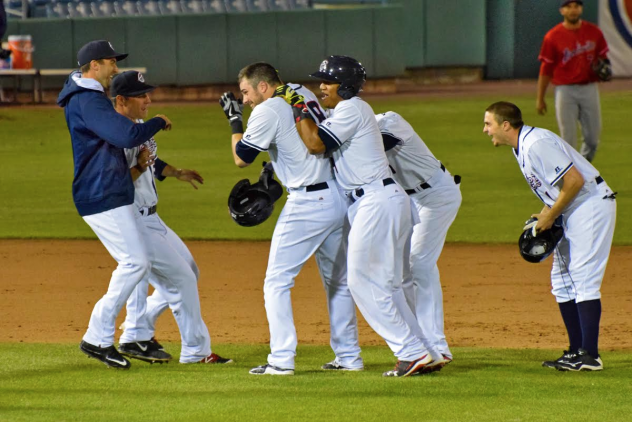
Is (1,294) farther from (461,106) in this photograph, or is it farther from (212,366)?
(461,106)

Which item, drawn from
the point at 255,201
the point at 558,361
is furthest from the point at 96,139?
the point at 558,361

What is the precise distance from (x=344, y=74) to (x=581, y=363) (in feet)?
6.87

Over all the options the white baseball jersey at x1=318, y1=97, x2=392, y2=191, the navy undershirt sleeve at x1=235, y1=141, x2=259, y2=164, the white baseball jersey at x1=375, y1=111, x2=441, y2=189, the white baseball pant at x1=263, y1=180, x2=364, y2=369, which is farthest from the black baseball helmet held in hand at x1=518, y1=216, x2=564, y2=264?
the navy undershirt sleeve at x1=235, y1=141, x2=259, y2=164

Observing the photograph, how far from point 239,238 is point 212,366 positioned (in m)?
5.04

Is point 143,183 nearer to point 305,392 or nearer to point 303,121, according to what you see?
point 303,121

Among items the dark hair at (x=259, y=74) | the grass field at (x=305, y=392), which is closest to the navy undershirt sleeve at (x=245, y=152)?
the dark hair at (x=259, y=74)

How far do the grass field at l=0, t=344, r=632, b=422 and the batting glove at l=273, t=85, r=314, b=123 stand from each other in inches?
56.0

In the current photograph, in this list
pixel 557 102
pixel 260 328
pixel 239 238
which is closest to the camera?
pixel 260 328

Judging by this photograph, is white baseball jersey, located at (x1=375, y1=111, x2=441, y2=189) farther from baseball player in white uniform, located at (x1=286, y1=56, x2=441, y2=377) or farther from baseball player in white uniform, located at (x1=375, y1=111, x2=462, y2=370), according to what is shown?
baseball player in white uniform, located at (x1=286, y1=56, x2=441, y2=377)

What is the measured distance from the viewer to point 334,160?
232 inches

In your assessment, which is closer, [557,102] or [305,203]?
[305,203]

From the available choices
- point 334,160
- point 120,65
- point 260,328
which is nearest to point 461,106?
point 120,65

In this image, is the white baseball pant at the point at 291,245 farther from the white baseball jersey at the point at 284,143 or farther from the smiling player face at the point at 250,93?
the smiling player face at the point at 250,93

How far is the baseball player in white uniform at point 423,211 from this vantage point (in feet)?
20.6
